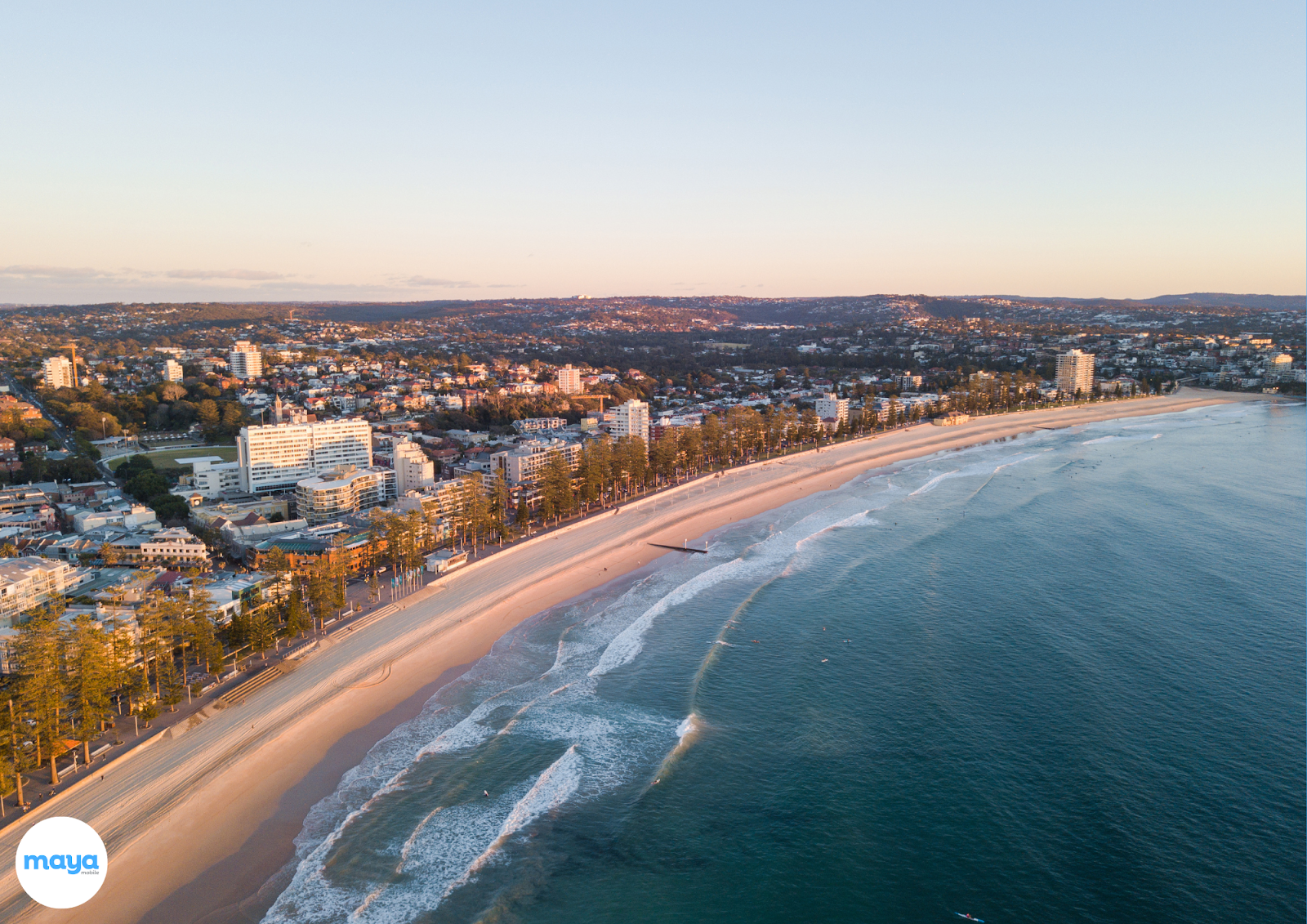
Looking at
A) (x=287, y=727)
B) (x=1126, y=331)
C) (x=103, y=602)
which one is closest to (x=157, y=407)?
(x=103, y=602)

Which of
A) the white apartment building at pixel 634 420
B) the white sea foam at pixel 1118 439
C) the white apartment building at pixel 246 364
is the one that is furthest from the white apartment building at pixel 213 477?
the white sea foam at pixel 1118 439

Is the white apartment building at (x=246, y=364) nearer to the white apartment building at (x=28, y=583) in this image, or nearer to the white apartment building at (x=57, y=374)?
the white apartment building at (x=57, y=374)

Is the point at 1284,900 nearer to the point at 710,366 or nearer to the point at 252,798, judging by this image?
the point at 252,798

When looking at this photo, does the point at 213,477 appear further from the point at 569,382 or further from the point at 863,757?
the point at 569,382

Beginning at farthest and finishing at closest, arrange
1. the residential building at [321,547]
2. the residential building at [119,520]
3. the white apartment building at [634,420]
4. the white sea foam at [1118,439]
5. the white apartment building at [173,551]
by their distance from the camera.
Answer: the white sea foam at [1118,439], the white apartment building at [634,420], the residential building at [119,520], the white apartment building at [173,551], the residential building at [321,547]

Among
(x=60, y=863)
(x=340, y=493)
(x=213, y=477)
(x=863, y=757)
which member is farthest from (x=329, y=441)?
(x=863, y=757)

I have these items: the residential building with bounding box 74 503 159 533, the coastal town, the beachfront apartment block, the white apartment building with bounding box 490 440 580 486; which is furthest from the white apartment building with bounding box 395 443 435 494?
the beachfront apartment block

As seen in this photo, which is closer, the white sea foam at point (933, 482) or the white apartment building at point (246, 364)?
the white sea foam at point (933, 482)

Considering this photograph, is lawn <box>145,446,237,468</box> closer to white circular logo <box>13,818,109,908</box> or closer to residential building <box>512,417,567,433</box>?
residential building <box>512,417,567,433</box>
